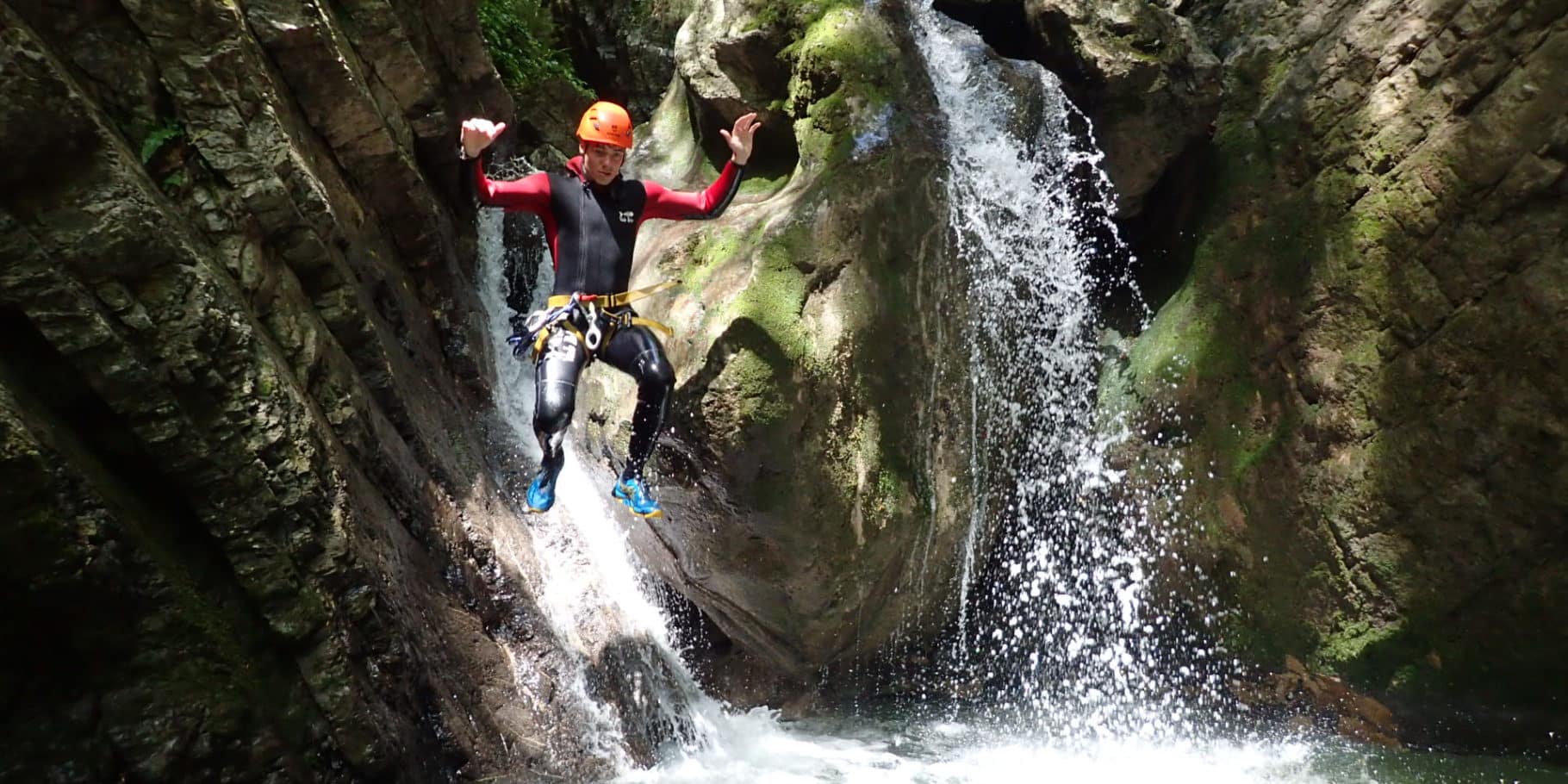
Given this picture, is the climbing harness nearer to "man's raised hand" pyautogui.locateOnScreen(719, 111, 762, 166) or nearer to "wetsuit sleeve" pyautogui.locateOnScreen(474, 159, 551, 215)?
"wetsuit sleeve" pyautogui.locateOnScreen(474, 159, 551, 215)

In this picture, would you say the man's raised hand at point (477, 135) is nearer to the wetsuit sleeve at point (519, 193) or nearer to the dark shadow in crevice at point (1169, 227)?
the wetsuit sleeve at point (519, 193)

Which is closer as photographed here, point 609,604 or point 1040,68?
point 609,604

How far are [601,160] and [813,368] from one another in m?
1.89

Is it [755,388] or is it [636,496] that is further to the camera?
[755,388]

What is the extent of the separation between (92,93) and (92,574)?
6.86 ft

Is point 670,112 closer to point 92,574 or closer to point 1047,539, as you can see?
point 1047,539

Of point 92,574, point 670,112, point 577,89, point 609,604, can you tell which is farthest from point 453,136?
point 92,574

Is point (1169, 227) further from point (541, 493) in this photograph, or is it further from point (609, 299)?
point (541, 493)

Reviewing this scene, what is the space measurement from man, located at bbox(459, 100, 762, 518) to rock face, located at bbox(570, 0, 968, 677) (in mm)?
612

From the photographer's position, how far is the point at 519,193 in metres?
4.97

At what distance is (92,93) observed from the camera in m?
3.87

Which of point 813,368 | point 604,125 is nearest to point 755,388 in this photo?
point 813,368

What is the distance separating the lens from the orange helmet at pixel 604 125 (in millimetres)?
4973

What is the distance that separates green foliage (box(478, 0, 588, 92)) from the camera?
30.7 ft
